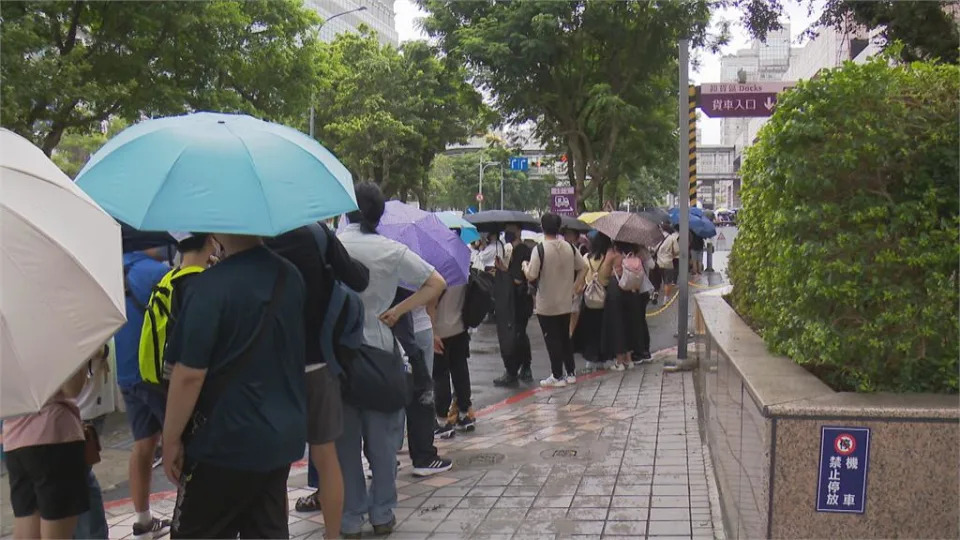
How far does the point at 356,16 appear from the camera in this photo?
3344 inches

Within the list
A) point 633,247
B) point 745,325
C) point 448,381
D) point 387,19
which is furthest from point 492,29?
point 387,19


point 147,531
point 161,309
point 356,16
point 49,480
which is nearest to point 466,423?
point 147,531

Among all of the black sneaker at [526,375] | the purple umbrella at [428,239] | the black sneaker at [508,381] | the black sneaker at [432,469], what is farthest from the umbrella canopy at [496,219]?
the black sneaker at [432,469]

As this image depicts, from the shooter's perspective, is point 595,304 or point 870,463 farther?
point 595,304

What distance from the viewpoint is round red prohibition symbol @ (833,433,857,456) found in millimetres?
3011

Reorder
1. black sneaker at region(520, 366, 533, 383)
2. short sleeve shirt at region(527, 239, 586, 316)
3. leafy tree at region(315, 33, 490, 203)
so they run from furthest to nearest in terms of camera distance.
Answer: leafy tree at region(315, 33, 490, 203) < black sneaker at region(520, 366, 533, 383) < short sleeve shirt at region(527, 239, 586, 316)

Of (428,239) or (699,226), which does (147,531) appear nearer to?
(428,239)

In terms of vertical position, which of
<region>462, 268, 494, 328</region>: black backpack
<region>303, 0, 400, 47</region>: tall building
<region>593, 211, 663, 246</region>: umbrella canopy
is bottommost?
<region>462, 268, 494, 328</region>: black backpack

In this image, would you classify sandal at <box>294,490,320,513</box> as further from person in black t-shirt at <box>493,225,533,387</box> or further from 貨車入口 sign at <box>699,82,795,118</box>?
貨車入口 sign at <box>699,82,795,118</box>

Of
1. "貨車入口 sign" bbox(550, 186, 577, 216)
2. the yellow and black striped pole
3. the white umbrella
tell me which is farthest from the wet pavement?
"貨車入口 sign" bbox(550, 186, 577, 216)

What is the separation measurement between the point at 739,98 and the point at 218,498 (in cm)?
645

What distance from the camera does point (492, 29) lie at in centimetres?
2050

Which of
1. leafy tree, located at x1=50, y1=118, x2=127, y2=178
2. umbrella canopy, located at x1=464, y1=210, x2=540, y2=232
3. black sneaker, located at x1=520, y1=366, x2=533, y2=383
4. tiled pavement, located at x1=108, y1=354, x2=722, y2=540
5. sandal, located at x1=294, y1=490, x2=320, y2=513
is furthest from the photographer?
leafy tree, located at x1=50, y1=118, x2=127, y2=178

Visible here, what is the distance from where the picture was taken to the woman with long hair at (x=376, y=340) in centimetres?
454
